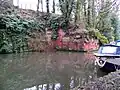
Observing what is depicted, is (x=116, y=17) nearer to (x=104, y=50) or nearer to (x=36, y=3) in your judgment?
(x=36, y=3)

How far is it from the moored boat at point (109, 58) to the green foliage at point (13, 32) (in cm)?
946

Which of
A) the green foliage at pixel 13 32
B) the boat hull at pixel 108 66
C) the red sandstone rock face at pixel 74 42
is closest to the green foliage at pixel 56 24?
the red sandstone rock face at pixel 74 42

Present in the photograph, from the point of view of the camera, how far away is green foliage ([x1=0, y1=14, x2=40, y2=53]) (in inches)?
752

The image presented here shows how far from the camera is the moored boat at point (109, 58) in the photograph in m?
10.5

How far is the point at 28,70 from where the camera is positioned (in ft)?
39.0

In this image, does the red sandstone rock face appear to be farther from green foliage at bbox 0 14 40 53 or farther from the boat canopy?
the boat canopy

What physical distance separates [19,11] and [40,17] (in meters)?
2.34

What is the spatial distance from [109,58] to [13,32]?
11.0m

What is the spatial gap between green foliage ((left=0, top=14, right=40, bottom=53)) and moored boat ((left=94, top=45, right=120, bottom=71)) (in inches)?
372

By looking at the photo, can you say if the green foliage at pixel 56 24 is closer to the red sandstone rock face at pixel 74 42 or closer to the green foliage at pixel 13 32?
the red sandstone rock face at pixel 74 42

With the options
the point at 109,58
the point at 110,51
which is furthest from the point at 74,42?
the point at 109,58

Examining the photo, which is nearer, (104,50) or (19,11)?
(104,50)

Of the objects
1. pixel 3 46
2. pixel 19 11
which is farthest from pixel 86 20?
pixel 3 46

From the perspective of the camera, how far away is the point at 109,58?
11578mm
